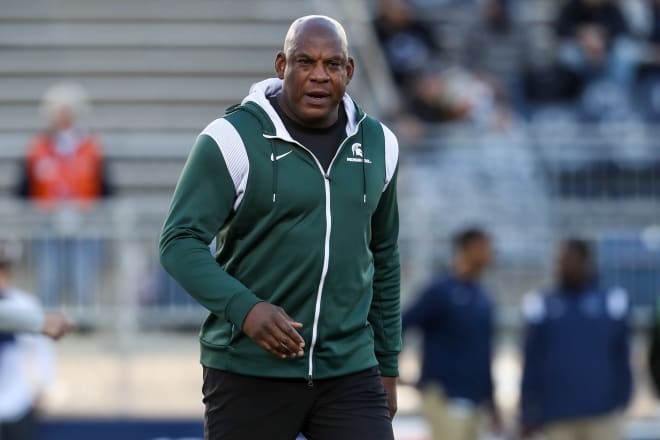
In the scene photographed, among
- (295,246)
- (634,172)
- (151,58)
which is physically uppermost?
(151,58)

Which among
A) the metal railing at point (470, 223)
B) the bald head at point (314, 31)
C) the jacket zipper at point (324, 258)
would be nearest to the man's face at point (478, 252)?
the metal railing at point (470, 223)

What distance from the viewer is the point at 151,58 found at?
16328 mm

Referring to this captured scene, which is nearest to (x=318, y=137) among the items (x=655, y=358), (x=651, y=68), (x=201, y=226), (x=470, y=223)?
(x=201, y=226)

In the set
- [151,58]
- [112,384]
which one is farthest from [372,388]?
[151,58]

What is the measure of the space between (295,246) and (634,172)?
8790mm

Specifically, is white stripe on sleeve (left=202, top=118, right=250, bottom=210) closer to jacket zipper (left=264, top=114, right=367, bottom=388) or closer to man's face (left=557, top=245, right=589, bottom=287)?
jacket zipper (left=264, top=114, right=367, bottom=388)

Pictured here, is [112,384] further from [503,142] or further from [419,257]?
[503,142]

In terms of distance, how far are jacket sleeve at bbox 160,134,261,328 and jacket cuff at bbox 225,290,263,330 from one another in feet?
0.07

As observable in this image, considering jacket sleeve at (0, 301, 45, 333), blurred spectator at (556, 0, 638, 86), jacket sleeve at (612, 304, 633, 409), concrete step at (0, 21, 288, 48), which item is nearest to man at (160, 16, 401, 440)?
jacket sleeve at (0, 301, 45, 333)

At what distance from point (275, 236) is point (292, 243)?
58mm

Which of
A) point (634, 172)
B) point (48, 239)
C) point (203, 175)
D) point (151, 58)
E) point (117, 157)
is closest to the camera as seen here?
point (203, 175)

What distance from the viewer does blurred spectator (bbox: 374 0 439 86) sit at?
15.0 m

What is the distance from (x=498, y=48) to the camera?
1541 centimetres

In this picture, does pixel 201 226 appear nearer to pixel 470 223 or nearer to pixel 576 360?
pixel 576 360
